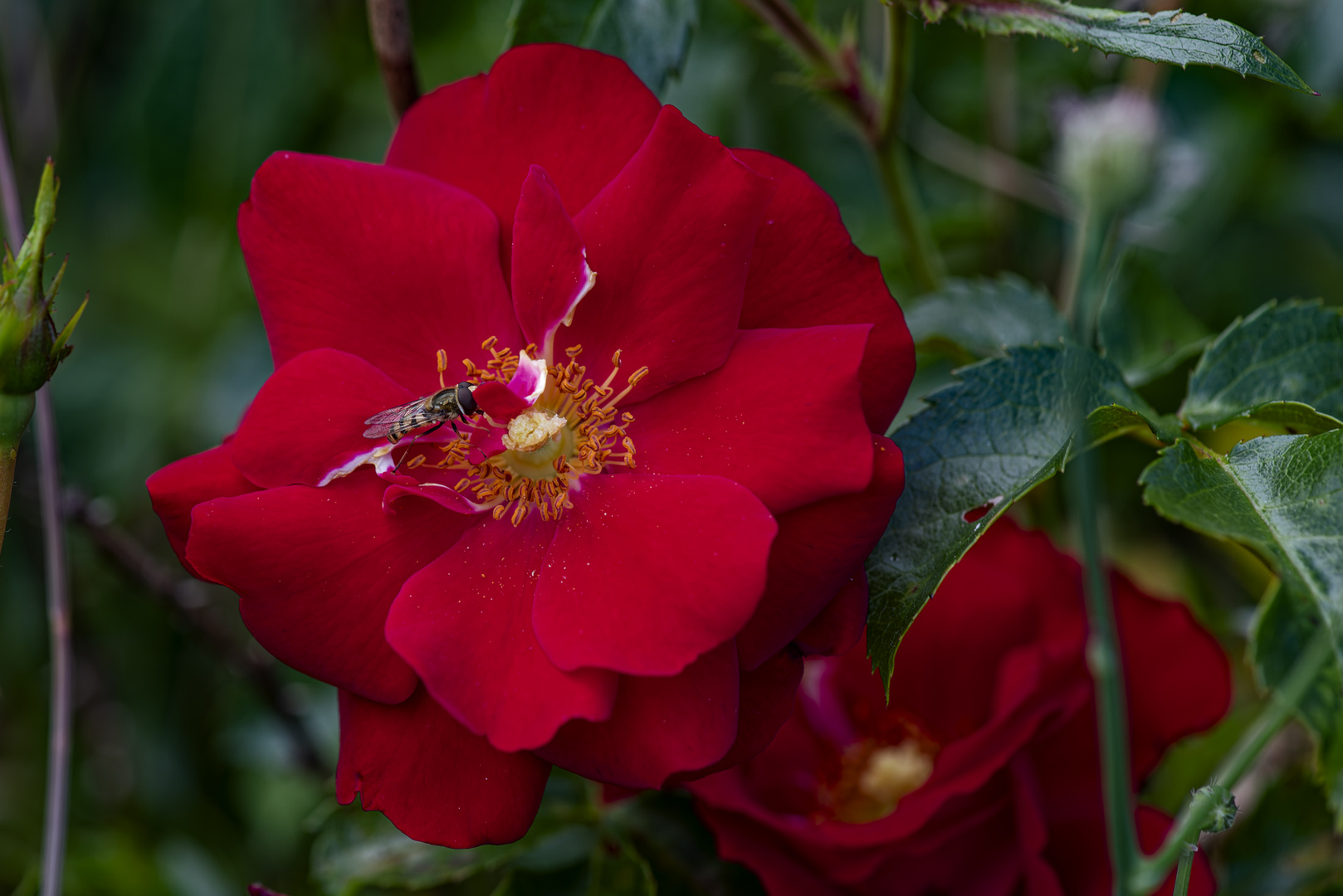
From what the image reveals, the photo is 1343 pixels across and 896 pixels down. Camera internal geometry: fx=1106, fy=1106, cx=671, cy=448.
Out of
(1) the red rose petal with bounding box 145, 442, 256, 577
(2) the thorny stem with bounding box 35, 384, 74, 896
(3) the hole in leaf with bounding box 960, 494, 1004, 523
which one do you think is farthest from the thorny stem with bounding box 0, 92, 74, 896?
(3) the hole in leaf with bounding box 960, 494, 1004, 523

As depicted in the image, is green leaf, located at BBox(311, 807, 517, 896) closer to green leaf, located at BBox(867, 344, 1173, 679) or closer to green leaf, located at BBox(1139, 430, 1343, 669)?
green leaf, located at BBox(867, 344, 1173, 679)

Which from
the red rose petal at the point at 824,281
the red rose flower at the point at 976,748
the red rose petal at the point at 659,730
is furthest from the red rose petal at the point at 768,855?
the red rose petal at the point at 824,281

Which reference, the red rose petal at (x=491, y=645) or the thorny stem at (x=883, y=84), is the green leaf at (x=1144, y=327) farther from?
the red rose petal at (x=491, y=645)

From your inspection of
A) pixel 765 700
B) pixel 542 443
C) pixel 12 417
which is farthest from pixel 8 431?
pixel 765 700

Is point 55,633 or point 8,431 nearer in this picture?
point 8,431

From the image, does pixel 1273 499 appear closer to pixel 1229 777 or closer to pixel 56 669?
pixel 1229 777

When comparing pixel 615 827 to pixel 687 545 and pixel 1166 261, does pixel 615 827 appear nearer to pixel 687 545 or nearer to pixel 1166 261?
pixel 687 545
